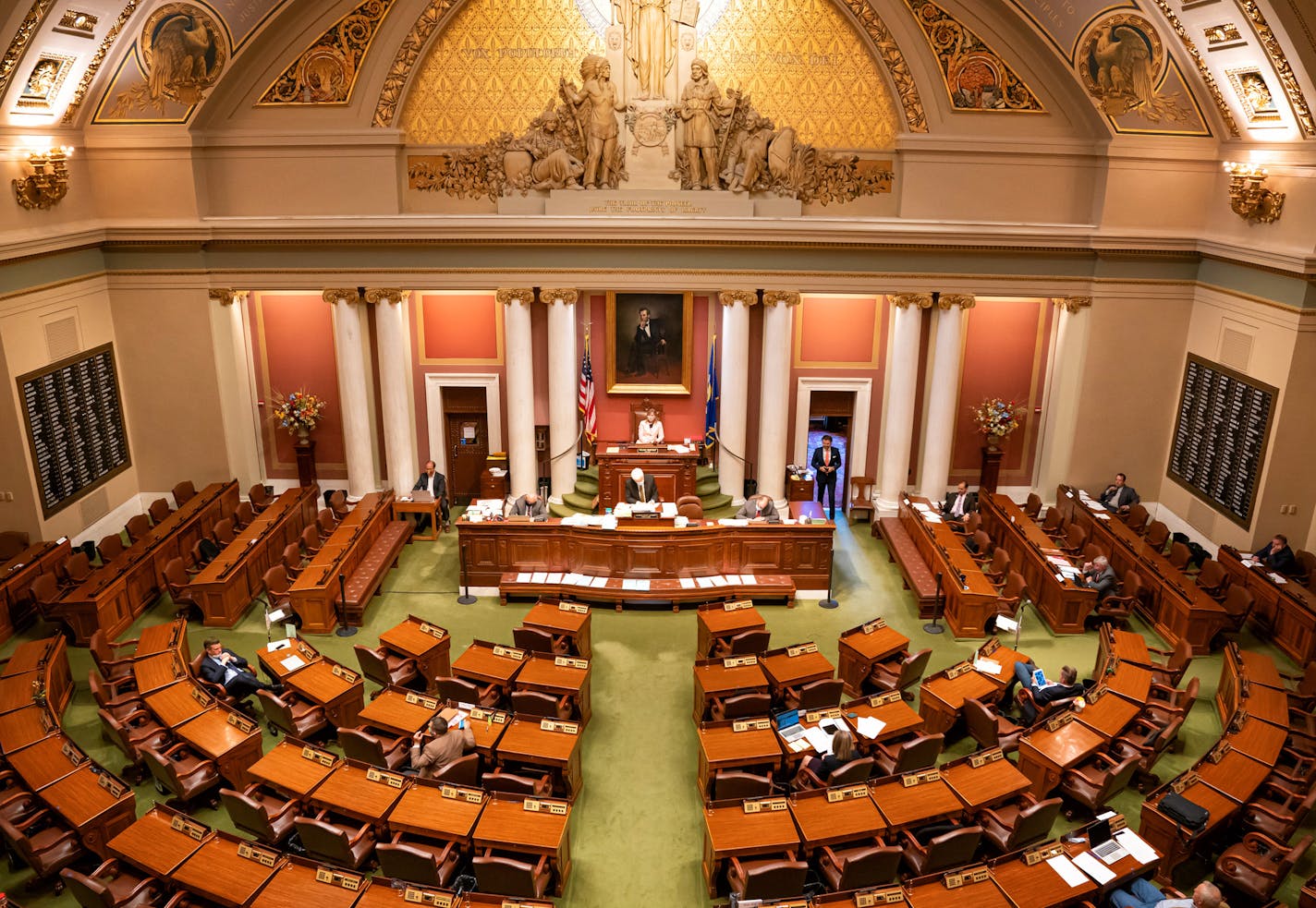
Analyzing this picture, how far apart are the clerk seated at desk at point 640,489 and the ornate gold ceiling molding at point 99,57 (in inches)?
442

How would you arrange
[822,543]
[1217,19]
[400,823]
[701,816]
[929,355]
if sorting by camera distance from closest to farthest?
1. [400,823]
2. [701,816]
3. [1217,19]
4. [822,543]
5. [929,355]

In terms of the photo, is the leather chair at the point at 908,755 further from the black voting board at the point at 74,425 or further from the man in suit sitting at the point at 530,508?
the black voting board at the point at 74,425

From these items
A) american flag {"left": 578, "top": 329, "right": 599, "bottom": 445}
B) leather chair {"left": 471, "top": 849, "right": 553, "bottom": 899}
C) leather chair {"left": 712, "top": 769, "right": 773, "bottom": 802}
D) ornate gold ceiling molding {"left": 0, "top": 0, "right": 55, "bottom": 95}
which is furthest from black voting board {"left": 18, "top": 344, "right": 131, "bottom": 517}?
leather chair {"left": 712, "top": 769, "right": 773, "bottom": 802}

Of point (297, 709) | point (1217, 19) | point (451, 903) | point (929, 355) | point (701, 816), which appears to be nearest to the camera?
point (451, 903)

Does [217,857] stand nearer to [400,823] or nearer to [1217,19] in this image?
[400,823]

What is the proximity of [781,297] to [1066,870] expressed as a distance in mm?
12004

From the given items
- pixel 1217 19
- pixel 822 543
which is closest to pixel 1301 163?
pixel 1217 19

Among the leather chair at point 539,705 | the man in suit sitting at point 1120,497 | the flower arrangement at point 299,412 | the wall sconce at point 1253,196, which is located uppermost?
the wall sconce at point 1253,196

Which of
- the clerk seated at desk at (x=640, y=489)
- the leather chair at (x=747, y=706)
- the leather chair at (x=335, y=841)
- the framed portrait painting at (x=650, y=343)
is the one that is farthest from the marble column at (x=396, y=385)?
the leather chair at (x=335, y=841)

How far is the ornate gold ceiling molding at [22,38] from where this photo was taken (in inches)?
540

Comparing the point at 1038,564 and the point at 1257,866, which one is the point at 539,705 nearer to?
the point at 1257,866

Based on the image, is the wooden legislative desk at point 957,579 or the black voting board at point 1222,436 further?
the black voting board at point 1222,436

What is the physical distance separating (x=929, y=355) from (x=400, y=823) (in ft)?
47.5

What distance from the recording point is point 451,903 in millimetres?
8406
